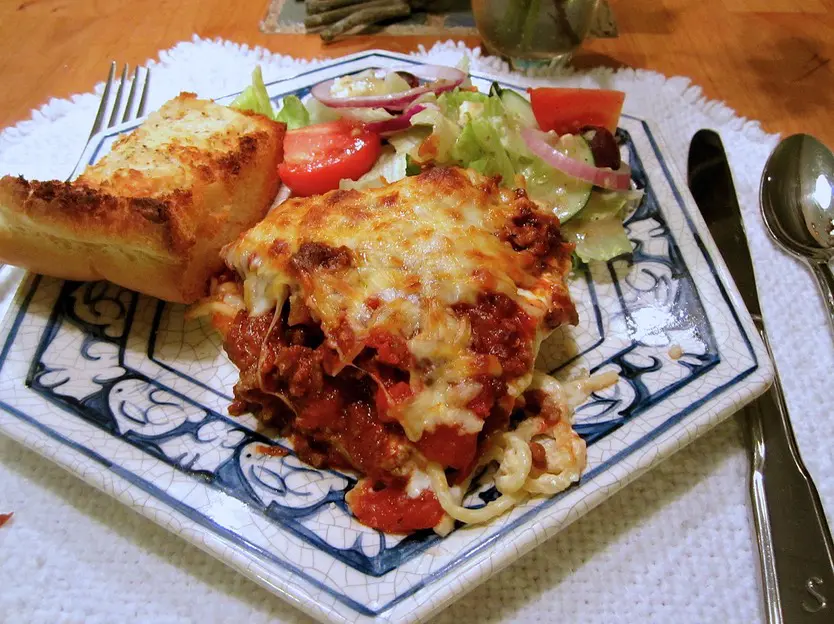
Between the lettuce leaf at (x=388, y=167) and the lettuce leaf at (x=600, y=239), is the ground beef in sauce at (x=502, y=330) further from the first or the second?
the lettuce leaf at (x=388, y=167)

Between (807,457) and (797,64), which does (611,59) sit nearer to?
(797,64)

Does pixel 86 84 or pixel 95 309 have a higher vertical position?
pixel 86 84

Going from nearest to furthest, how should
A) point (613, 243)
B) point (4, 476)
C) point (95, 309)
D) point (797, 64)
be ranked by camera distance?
point (4, 476) < point (95, 309) < point (613, 243) < point (797, 64)

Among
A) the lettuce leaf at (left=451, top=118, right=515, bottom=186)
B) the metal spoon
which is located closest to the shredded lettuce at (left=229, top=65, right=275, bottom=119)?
the lettuce leaf at (left=451, top=118, right=515, bottom=186)

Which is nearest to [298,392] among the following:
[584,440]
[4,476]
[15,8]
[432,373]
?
[432,373]

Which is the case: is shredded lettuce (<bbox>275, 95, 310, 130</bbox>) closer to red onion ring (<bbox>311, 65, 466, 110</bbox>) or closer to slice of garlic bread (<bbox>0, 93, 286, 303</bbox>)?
red onion ring (<bbox>311, 65, 466, 110</bbox>)

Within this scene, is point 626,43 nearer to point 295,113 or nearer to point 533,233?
point 295,113

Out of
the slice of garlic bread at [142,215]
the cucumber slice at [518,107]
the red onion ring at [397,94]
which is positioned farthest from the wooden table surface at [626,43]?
the slice of garlic bread at [142,215]
